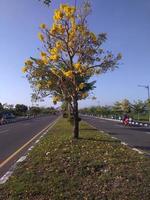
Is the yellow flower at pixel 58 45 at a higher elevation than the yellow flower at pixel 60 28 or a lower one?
lower

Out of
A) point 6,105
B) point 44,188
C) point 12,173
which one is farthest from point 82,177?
point 6,105

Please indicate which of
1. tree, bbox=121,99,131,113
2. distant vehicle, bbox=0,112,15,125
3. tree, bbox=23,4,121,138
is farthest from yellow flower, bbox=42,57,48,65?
tree, bbox=121,99,131,113

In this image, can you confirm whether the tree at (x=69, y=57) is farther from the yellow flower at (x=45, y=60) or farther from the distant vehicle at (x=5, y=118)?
the distant vehicle at (x=5, y=118)

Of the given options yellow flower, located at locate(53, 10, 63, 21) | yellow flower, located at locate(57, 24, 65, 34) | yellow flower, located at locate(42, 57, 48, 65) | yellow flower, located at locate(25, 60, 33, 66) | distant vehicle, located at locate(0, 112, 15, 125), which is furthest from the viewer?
distant vehicle, located at locate(0, 112, 15, 125)

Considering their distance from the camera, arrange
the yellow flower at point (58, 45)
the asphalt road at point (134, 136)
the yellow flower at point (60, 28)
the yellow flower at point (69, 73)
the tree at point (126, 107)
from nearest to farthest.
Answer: the yellow flower at point (69, 73), the yellow flower at point (60, 28), the asphalt road at point (134, 136), the yellow flower at point (58, 45), the tree at point (126, 107)

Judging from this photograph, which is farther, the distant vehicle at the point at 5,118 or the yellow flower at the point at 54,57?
the distant vehicle at the point at 5,118

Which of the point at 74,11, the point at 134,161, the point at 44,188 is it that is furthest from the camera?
the point at 74,11

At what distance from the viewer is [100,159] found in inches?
472

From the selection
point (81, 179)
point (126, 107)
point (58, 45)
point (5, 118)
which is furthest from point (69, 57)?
point (126, 107)

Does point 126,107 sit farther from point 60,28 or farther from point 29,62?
point 60,28

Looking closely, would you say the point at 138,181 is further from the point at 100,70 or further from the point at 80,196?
the point at 100,70

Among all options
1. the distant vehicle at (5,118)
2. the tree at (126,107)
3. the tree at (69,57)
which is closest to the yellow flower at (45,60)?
the tree at (69,57)

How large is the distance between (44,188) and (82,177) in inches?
55.5

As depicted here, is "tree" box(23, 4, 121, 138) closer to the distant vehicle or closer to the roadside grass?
the roadside grass
